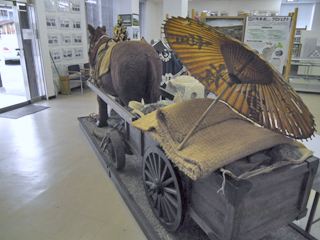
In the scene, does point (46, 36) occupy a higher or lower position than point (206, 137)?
higher

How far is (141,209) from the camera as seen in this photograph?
1.99 metres

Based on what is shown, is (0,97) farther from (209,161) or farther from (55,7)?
(209,161)

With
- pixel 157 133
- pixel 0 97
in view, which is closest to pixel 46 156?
pixel 157 133

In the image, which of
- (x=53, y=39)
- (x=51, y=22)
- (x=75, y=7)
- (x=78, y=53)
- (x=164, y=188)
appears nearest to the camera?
(x=164, y=188)

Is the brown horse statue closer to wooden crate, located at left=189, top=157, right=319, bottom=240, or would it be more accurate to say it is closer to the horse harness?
the horse harness

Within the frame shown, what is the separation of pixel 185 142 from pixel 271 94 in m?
0.50

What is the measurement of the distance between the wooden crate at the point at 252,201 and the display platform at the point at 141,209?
381 millimetres

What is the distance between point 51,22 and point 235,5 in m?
8.29

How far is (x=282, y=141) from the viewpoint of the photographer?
124 centimetres

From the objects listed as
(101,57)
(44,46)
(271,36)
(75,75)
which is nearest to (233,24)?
(271,36)

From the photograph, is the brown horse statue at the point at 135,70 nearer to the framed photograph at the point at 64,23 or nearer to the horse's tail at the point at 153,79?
the horse's tail at the point at 153,79

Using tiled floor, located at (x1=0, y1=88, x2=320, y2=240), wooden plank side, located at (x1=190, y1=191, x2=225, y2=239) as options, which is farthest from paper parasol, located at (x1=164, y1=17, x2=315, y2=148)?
tiled floor, located at (x1=0, y1=88, x2=320, y2=240)

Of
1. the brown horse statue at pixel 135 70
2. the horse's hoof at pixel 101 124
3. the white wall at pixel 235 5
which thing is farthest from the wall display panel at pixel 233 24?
the white wall at pixel 235 5

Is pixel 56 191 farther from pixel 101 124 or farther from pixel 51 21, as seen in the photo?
pixel 51 21
